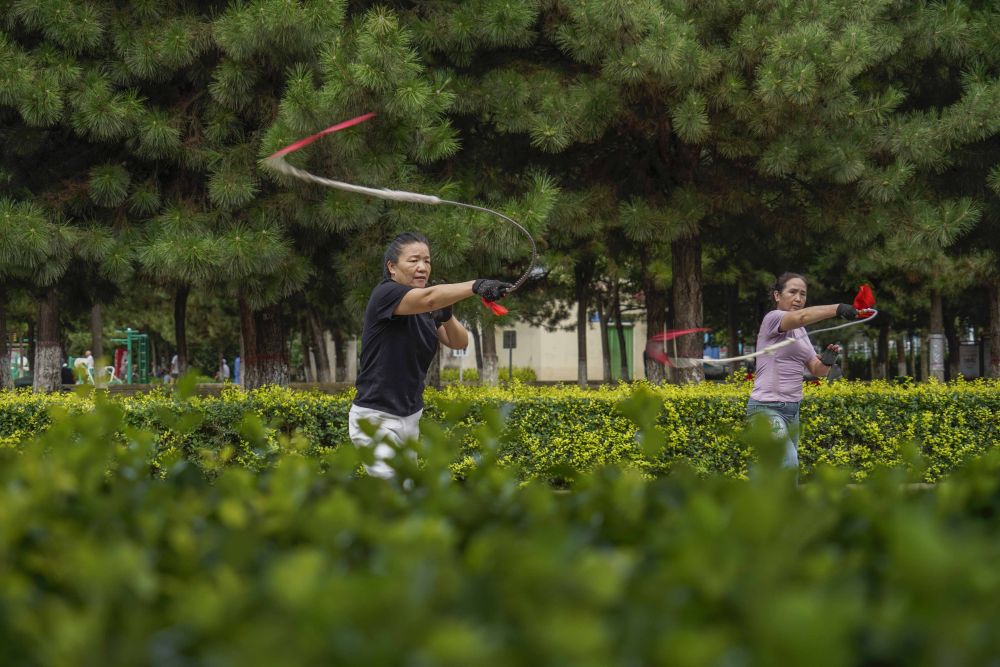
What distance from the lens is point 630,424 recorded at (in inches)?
390

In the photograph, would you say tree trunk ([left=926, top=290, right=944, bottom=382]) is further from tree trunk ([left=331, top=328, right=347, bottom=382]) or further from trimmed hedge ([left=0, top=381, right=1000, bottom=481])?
tree trunk ([left=331, top=328, right=347, bottom=382])

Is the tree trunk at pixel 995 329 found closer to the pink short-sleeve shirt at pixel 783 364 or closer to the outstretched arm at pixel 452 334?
the pink short-sleeve shirt at pixel 783 364

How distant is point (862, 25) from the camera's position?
11.9 metres

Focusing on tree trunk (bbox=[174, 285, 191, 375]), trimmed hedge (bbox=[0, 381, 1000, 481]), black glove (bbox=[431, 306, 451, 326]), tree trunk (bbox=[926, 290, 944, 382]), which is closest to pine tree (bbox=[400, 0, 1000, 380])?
trimmed hedge (bbox=[0, 381, 1000, 481])

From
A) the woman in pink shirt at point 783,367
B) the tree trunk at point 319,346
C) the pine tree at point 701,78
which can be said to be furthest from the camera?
the tree trunk at point 319,346

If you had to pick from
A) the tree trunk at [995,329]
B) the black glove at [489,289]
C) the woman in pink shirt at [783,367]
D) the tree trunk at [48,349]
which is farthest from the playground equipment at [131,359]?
the black glove at [489,289]

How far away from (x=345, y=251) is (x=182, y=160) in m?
2.18

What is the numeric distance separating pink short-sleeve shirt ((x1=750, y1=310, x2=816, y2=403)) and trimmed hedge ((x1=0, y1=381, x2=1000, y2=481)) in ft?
5.46

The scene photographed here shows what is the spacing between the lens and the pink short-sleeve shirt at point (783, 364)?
25.0 feet

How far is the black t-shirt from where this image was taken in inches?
223

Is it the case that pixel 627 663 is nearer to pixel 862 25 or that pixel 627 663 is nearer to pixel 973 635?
pixel 973 635

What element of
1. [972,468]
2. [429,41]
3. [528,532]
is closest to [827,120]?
[429,41]

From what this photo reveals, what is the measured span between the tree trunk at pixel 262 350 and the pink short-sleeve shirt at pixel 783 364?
29.4 ft

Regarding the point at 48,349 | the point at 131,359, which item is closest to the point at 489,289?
the point at 48,349
